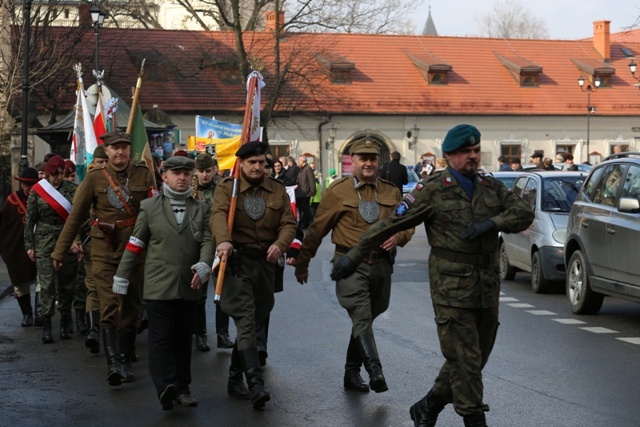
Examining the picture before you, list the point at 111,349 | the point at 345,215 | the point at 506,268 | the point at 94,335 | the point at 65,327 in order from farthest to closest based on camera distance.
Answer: the point at 506,268 < the point at 65,327 < the point at 94,335 < the point at 111,349 < the point at 345,215

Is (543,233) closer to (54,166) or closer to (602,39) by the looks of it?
(54,166)

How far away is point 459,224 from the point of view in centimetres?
661

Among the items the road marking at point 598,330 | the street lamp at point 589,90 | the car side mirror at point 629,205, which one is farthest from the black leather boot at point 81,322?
the street lamp at point 589,90

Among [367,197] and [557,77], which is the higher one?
[557,77]

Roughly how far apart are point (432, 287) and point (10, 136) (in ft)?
83.2

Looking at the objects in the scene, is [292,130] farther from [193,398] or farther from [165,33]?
[193,398]

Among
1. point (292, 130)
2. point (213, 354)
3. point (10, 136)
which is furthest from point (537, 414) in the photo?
point (292, 130)

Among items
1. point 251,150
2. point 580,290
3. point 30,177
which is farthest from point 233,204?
point 580,290

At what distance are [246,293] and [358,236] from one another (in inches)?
37.4

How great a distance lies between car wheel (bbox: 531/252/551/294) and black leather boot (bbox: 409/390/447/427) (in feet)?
29.5

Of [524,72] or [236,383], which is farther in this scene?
[524,72]

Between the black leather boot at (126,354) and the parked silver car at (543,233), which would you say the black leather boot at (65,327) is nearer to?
the black leather boot at (126,354)

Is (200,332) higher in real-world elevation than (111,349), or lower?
lower

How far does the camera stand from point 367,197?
8766mm
